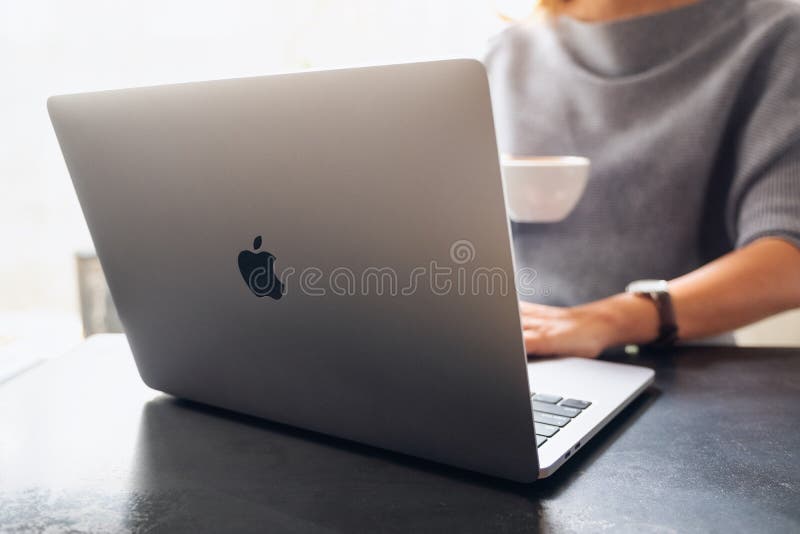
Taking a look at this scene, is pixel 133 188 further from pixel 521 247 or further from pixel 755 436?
pixel 521 247

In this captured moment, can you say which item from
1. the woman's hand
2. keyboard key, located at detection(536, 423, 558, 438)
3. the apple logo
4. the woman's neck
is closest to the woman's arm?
the woman's hand

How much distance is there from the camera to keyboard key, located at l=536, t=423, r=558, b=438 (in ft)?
1.92

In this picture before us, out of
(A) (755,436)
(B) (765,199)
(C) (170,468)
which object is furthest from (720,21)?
(C) (170,468)

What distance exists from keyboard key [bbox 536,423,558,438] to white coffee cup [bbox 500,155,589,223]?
0.46 m

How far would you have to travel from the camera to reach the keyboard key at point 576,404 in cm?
65

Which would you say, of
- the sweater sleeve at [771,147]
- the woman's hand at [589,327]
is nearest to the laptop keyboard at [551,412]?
the woman's hand at [589,327]

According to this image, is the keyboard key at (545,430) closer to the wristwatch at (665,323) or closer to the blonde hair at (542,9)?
the wristwatch at (665,323)

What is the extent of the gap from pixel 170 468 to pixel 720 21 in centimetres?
114

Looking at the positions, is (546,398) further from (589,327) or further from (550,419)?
(589,327)

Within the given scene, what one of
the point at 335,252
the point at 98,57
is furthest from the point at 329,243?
the point at 98,57

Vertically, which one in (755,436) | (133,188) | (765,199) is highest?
(133,188)

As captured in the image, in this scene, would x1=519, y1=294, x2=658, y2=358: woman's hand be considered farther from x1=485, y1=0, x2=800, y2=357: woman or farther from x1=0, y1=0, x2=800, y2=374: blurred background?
x1=0, y1=0, x2=800, y2=374: blurred background

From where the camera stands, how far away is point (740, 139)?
3.95 ft

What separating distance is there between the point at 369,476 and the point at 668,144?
927mm
